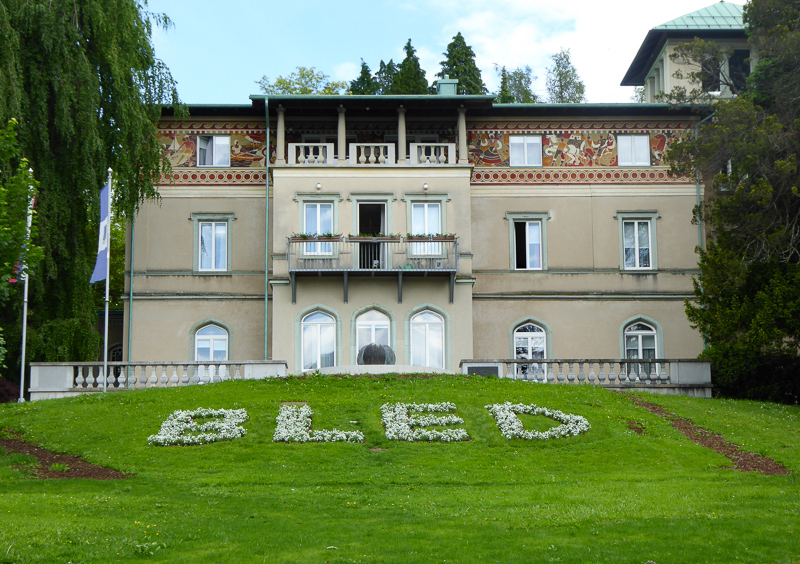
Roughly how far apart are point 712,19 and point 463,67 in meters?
15.1

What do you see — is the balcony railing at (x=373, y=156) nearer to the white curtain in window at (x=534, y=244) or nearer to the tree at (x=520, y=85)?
the white curtain in window at (x=534, y=244)

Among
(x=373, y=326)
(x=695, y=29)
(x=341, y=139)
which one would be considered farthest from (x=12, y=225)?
(x=695, y=29)

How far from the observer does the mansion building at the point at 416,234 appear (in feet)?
113

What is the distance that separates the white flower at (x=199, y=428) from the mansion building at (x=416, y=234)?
1089 centimetres

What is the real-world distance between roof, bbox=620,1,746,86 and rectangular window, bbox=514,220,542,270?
1145cm

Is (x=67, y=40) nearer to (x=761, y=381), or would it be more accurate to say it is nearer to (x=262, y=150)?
(x=262, y=150)

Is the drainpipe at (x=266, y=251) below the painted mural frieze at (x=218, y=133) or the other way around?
below

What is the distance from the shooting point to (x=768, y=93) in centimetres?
3009

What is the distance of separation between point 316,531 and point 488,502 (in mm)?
3511

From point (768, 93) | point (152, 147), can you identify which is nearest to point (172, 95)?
point (152, 147)

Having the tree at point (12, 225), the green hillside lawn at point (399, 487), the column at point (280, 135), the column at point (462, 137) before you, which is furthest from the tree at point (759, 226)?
the tree at point (12, 225)

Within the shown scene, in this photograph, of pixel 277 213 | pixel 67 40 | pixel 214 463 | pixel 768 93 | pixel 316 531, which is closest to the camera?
pixel 316 531

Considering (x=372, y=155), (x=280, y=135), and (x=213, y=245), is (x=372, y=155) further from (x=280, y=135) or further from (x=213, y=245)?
(x=213, y=245)

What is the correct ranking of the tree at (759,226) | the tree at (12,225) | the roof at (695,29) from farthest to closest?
the roof at (695,29), the tree at (759,226), the tree at (12,225)
